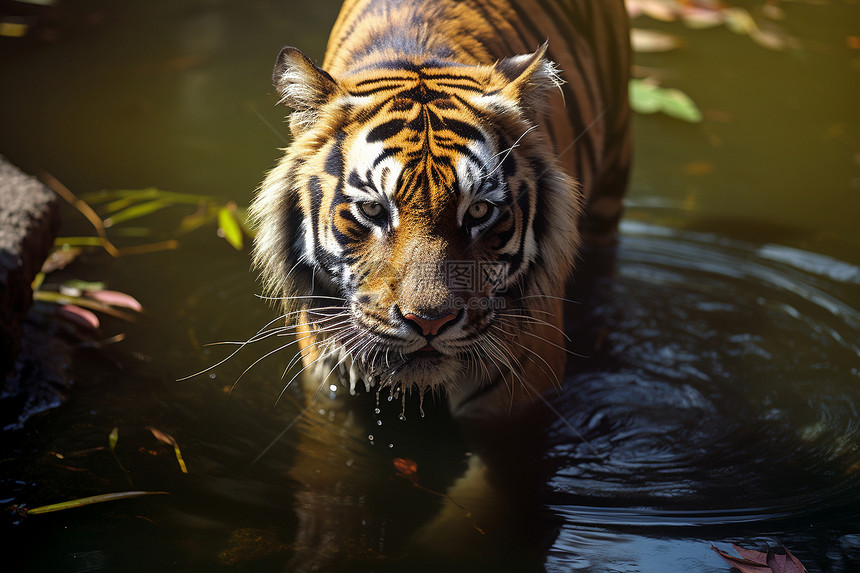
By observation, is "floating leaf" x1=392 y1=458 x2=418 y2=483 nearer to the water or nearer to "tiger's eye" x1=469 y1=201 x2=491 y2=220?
the water

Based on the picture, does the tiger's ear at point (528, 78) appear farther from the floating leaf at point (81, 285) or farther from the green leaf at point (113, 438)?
the floating leaf at point (81, 285)

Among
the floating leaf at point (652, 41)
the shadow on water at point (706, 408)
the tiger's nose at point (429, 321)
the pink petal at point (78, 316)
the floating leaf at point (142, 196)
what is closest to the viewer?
the tiger's nose at point (429, 321)

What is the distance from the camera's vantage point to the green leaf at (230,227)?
275cm

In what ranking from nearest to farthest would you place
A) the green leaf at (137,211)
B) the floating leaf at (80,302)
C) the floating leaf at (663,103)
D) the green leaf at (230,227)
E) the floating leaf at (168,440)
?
the floating leaf at (168,440), the floating leaf at (80,302), the green leaf at (230,227), the green leaf at (137,211), the floating leaf at (663,103)

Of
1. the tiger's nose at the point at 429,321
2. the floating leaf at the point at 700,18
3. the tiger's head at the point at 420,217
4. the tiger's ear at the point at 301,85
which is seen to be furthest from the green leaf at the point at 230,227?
the floating leaf at the point at 700,18

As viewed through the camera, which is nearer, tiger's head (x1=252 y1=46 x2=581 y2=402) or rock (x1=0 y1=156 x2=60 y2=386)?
tiger's head (x1=252 y1=46 x2=581 y2=402)

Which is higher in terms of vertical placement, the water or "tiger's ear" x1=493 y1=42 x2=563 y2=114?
"tiger's ear" x1=493 y1=42 x2=563 y2=114

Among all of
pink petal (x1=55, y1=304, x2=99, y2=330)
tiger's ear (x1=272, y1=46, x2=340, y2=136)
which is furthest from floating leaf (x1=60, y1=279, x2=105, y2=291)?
tiger's ear (x1=272, y1=46, x2=340, y2=136)

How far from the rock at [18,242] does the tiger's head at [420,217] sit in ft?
2.18

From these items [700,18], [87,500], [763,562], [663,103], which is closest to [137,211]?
[87,500]

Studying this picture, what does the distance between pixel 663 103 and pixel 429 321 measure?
272 centimetres

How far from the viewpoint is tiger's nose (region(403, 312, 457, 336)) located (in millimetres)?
1554

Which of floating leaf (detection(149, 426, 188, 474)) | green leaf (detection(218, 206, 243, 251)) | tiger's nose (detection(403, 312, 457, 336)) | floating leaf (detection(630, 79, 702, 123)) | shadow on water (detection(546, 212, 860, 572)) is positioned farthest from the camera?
floating leaf (detection(630, 79, 702, 123))

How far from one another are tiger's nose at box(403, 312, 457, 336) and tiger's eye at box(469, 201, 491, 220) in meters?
0.21
